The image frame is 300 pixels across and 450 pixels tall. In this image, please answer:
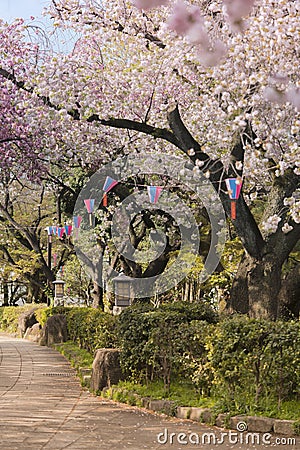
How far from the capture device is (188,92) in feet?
32.9

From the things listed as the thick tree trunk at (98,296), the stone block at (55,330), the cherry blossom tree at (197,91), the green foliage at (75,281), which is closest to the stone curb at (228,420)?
the cherry blossom tree at (197,91)

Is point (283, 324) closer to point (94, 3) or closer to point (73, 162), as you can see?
point (94, 3)

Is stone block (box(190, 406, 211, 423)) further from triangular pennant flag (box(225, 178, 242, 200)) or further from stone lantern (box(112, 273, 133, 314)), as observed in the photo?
stone lantern (box(112, 273, 133, 314))

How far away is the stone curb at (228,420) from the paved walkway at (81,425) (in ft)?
0.37

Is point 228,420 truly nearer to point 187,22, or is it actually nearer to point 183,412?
point 183,412

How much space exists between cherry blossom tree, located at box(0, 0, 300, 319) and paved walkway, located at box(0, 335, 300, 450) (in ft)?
7.41

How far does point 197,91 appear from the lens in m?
9.48

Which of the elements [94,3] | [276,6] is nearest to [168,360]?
[276,6]

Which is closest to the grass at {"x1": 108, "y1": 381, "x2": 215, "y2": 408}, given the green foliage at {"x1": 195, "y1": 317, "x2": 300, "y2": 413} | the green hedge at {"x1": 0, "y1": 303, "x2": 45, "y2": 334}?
the green foliage at {"x1": 195, "y1": 317, "x2": 300, "y2": 413}

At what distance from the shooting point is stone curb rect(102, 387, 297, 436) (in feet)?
19.3

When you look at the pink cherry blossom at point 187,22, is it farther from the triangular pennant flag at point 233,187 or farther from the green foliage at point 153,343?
the green foliage at point 153,343

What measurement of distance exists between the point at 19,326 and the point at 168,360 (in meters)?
16.5

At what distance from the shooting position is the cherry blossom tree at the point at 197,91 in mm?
6355

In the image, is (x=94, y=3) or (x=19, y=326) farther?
(x=19, y=326)
